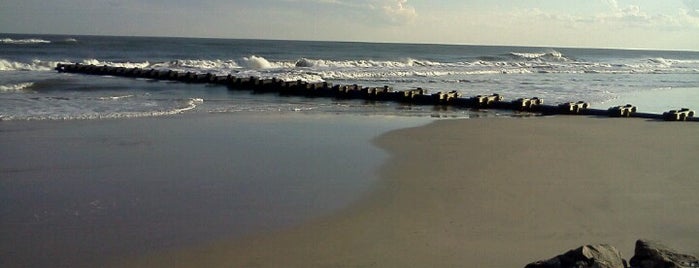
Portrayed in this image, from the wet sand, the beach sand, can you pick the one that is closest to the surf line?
the beach sand

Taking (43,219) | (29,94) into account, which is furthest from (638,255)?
(29,94)

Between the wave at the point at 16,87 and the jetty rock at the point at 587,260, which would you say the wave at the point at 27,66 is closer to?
the wave at the point at 16,87

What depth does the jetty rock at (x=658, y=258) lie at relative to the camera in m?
4.13

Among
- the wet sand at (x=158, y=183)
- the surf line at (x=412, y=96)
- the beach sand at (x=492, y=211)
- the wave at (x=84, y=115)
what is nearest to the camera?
the beach sand at (x=492, y=211)

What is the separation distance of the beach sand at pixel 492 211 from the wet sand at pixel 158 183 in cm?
40

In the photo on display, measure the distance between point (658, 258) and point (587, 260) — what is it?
0.54 meters

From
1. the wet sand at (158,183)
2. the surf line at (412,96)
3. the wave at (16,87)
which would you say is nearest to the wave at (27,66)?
the surf line at (412,96)

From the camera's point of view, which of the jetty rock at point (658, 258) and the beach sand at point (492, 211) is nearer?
the jetty rock at point (658, 258)

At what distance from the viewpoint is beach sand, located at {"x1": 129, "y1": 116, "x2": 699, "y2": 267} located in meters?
5.53

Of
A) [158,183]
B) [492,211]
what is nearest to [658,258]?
[492,211]

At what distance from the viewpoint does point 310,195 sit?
299 inches

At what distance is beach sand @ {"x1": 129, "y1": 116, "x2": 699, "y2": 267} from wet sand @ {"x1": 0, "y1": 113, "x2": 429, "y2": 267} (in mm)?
402

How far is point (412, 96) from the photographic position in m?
21.4

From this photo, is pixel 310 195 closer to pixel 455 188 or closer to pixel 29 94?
pixel 455 188
